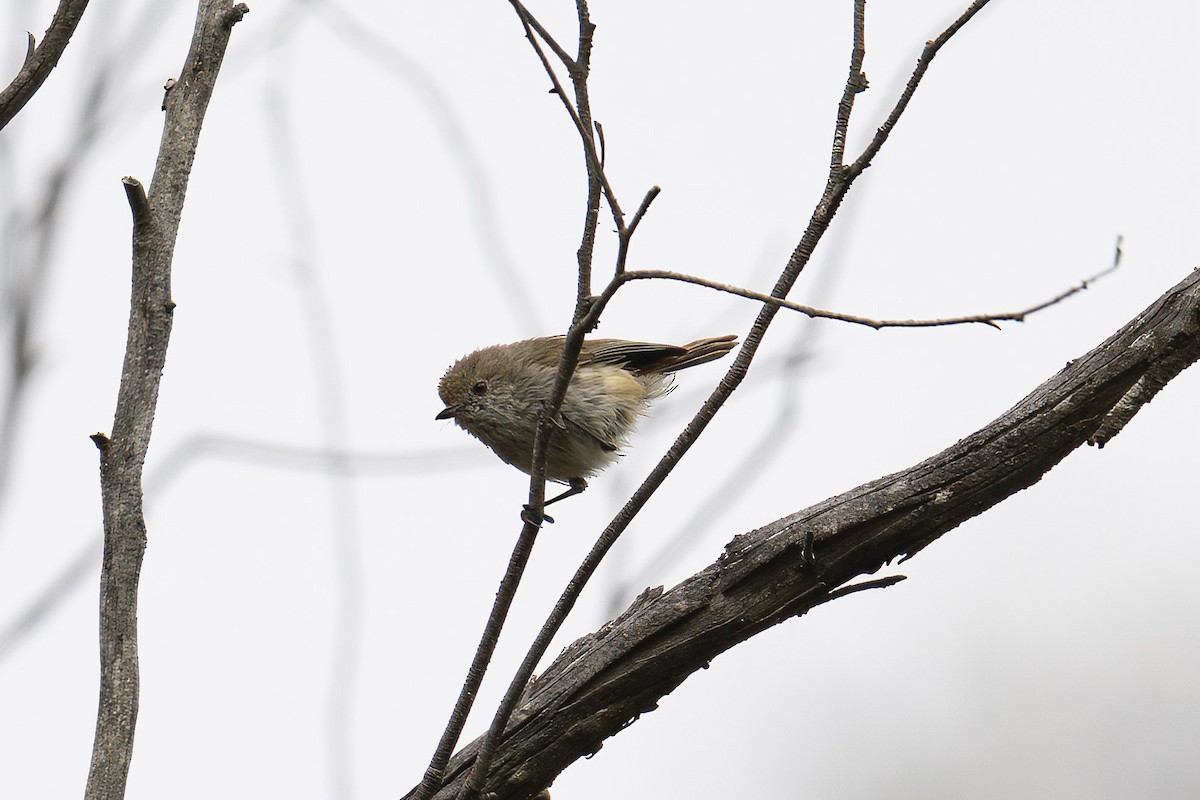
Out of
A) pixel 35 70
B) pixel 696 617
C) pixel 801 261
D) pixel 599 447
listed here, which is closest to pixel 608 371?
pixel 599 447

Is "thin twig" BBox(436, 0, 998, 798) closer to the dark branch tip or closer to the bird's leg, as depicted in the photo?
the bird's leg

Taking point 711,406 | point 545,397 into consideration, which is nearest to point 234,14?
point 711,406

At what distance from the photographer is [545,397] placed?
4762 millimetres

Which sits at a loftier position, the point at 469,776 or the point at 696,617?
the point at 696,617

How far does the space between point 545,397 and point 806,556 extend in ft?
6.86

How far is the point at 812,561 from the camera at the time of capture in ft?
9.34

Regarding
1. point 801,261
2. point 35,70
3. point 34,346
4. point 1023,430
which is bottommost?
point 1023,430

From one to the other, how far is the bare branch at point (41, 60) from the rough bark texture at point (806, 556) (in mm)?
1848

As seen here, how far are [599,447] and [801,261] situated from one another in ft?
8.12

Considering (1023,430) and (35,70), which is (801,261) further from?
(35,70)

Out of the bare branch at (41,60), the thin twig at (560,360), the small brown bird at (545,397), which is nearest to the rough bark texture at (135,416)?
the bare branch at (41,60)

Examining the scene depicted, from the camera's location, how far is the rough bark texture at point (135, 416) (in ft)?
8.09

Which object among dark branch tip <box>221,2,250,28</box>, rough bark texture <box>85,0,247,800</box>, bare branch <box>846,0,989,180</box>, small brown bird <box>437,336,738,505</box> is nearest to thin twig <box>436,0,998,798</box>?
bare branch <box>846,0,989,180</box>

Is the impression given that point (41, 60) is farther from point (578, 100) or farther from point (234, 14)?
point (578, 100)
